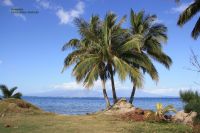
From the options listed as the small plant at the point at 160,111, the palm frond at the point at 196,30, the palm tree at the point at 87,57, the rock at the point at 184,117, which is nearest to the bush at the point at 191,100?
the rock at the point at 184,117

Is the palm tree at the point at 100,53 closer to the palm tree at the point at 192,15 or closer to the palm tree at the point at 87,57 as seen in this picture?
the palm tree at the point at 87,57

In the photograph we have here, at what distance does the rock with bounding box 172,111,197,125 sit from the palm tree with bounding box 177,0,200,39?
5.94m

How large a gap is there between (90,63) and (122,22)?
16.0ft

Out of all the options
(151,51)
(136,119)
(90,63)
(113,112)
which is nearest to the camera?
(136,119)

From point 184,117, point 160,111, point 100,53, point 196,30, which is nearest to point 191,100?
point 184,117

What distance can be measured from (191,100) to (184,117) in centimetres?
140

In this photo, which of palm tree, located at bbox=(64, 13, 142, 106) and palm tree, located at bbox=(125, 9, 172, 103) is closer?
palm tree, located at bbox=(64, 13, 142, 106)

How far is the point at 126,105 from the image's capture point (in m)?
22.3

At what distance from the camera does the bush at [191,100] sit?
1873cm

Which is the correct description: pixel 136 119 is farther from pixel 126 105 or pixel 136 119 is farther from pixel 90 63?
pixel 90 63

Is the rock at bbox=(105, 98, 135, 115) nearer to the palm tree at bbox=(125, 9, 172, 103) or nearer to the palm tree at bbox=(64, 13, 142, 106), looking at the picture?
the palm tree at bbox=(64, 13, 142, 106)

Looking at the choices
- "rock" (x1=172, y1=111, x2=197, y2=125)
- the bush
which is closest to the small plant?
"rock" (x1=172, y1=111, x2=197, y2=125)

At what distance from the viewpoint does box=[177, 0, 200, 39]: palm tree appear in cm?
2248

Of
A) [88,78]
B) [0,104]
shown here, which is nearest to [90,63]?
→ [88,78]
